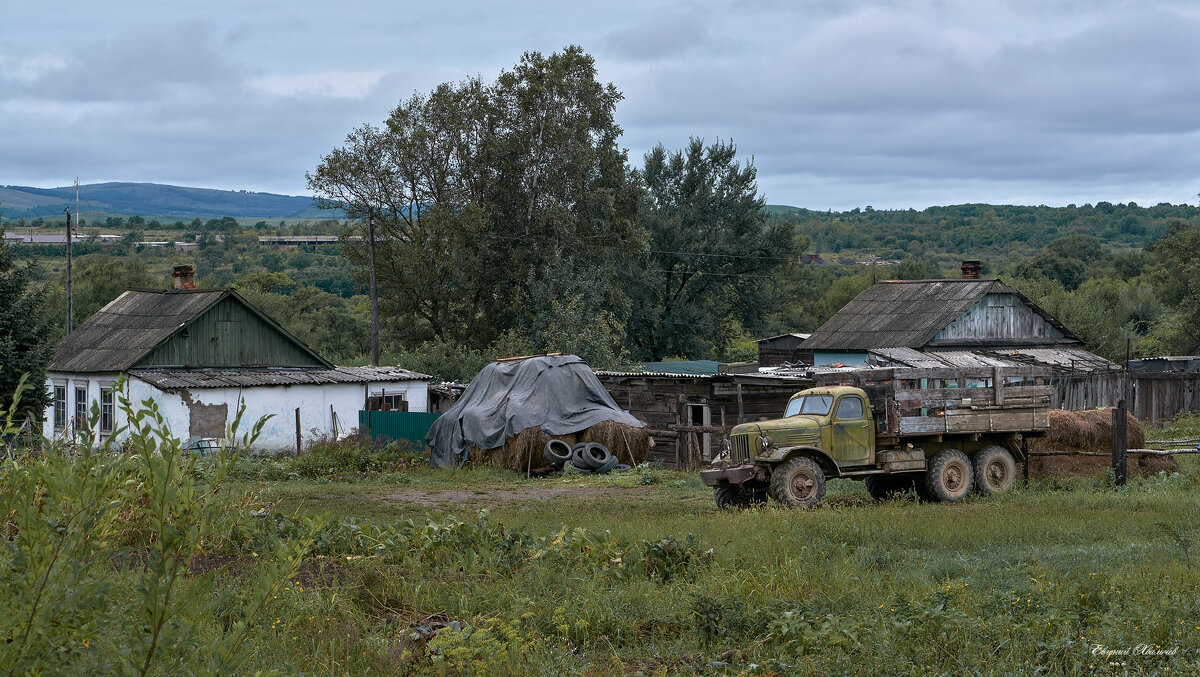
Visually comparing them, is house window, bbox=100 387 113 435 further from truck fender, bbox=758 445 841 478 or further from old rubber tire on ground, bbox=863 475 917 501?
old rubber tire on ground, bbox=863 475 917 501

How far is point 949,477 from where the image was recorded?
17.2 m

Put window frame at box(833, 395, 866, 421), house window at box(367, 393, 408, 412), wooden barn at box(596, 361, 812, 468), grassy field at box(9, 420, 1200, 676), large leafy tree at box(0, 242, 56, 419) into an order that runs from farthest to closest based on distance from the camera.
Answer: house window at box(367, 393, 408, 412), large leafy tree at box(0, 242, 56, 419), wooden barn at box(596, 361, 812, 468), window frame at box(833, 395, 866, 421), grassy field at box(9, 420, 1200, 676)

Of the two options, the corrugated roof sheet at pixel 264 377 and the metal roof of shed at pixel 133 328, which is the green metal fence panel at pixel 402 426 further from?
the metal roof of shed at pixel 133 328

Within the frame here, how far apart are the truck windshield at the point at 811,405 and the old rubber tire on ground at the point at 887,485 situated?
1.81m

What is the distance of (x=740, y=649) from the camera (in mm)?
7168

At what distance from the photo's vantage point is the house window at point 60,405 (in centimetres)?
2948

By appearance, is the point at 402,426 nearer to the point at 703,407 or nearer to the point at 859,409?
the point at 703,407

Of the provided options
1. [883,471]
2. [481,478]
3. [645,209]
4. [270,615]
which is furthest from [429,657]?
[645,209]

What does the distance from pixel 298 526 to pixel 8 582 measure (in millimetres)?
6674

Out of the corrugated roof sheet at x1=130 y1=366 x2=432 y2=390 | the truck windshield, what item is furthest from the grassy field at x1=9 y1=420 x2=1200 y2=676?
the corrugated roof sheet at x1=130 y1=366 x2=432 y2=390

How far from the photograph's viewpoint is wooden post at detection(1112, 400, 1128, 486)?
56.4ft

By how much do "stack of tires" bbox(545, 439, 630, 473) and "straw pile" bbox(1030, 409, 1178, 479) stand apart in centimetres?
892

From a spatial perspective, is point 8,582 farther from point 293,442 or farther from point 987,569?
point 293,442

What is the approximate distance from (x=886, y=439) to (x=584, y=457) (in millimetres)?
8875
